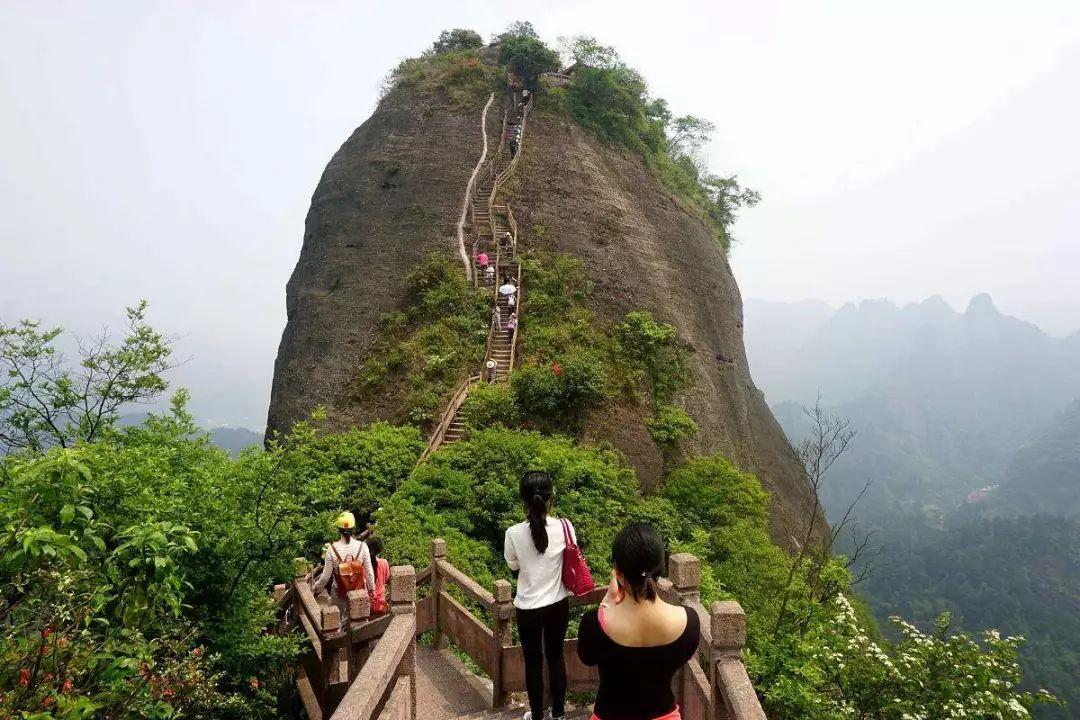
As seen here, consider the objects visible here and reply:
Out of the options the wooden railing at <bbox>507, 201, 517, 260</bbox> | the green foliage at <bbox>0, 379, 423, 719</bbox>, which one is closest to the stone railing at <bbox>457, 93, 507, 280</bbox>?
the wooden railing at <bbox>507, 201, 517, 260</bbox>

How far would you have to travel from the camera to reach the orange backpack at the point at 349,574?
681cm

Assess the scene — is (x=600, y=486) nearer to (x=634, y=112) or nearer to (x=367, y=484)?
(x=367, y=484)

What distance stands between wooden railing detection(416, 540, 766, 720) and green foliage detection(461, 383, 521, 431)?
758cm

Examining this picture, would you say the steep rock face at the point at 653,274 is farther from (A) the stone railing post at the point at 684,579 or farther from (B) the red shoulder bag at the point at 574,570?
(B) the red shoulder bag at the point at 574,570

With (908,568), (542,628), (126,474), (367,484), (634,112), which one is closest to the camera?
(542,628)

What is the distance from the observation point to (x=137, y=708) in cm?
389

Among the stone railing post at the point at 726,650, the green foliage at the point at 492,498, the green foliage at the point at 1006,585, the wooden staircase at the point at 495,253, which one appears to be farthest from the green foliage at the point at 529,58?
the green foliage at the point at 1006,585

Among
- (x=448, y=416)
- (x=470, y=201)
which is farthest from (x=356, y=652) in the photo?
(x=470, y=201)

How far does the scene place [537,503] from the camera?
4238 mm

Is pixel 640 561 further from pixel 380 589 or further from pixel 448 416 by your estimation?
pixel 448 416

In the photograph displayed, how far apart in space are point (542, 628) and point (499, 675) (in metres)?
2.04

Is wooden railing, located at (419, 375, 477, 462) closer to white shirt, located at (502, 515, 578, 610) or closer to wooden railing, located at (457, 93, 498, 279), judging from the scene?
wooden railing, located at (457, 93, 498, 279)

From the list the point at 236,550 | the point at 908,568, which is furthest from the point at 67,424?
the point at 908,568

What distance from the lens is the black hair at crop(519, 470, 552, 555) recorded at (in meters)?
4.24
